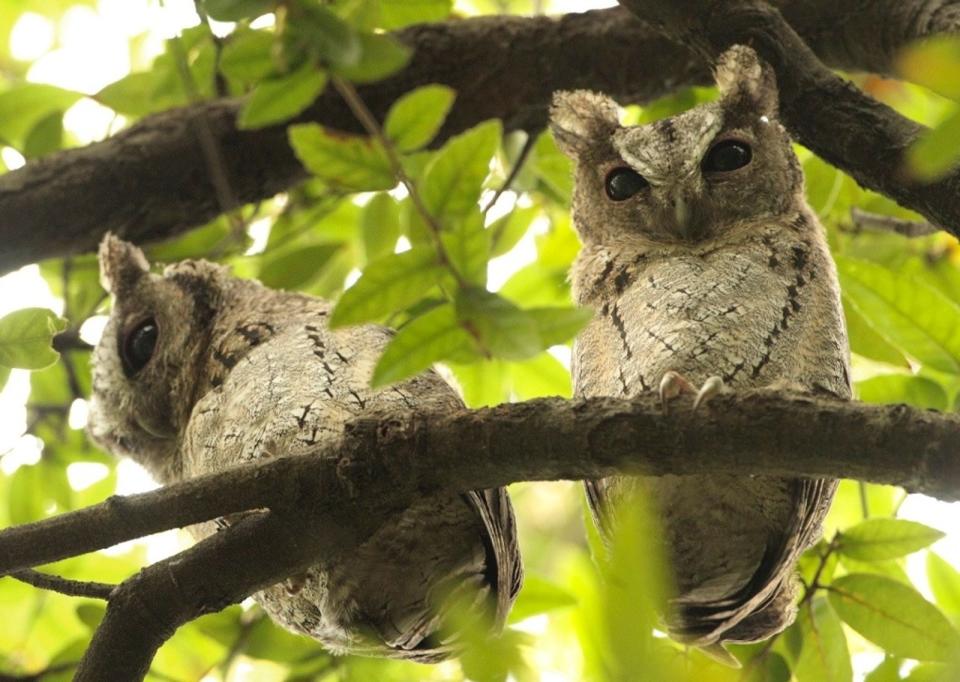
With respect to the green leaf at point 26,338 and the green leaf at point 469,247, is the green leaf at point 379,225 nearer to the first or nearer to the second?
the green leaf at point 26,338

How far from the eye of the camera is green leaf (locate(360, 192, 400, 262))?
222 centimetres

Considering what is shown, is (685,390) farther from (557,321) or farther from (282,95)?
(282,95)

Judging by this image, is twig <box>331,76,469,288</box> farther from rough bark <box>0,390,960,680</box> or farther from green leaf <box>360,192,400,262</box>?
green leaf <box>360,192,400,262</box>

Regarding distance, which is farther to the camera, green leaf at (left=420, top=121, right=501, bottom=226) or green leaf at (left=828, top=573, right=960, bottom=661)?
green leaf at (left=828, top=573, right=960, bottom=661)

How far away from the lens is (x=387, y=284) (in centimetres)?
123

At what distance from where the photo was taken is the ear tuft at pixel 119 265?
7.54 ft

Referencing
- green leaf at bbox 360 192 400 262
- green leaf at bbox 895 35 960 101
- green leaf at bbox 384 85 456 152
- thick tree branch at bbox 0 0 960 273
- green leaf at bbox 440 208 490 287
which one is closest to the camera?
green leaf at bbox 895 35 960 101

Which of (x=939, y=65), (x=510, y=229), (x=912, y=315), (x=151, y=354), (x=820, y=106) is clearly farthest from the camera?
(x=510, y=229)

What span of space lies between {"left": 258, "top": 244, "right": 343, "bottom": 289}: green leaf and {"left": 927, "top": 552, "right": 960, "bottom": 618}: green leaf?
1352 mm

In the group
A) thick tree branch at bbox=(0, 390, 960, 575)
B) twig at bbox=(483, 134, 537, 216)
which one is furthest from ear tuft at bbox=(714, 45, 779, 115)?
thick tree branch at bbox=(0, 390, 960, 575)

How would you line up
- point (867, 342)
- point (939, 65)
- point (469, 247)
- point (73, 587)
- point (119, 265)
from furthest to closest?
1. point (119, 265)
2. point (867, 342)
3. point (73, 587)
4. point (469, 247)
5. point (939, 65)

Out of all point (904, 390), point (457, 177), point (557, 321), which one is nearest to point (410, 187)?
point (457, 177)

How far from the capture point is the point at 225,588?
1460 mm

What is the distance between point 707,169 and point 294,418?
83 cm
